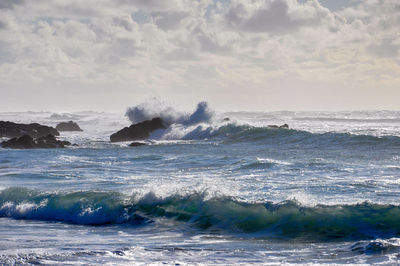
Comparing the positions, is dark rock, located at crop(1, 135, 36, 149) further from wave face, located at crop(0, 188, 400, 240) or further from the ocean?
wave face, located at crop(0, 188, 400, 240)

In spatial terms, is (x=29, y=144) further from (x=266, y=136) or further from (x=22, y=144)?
(x=266, y=136)

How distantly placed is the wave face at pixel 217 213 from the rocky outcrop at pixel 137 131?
2234 cm

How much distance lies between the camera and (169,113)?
145 feet

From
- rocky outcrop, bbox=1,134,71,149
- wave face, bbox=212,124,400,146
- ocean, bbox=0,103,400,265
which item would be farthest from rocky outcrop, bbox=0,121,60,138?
ocean, bbox=0,103,400,265

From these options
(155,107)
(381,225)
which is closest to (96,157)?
(381,225)

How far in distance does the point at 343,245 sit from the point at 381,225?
1.31 metres

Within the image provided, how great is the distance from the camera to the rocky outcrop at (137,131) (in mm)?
35688

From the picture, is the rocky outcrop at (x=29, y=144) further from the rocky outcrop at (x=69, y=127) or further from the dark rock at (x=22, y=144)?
the rocky outcrop at (x=69, y=127)

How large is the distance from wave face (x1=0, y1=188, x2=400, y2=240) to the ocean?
21 mm

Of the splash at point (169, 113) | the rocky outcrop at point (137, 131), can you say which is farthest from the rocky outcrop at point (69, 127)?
the rocky outcrop at point (137, 131)

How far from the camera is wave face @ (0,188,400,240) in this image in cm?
940

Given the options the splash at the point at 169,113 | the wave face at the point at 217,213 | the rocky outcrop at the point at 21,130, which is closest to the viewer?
the wave face at the point at 217,213

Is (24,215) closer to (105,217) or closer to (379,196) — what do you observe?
(105,217)

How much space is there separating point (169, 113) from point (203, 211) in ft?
110
